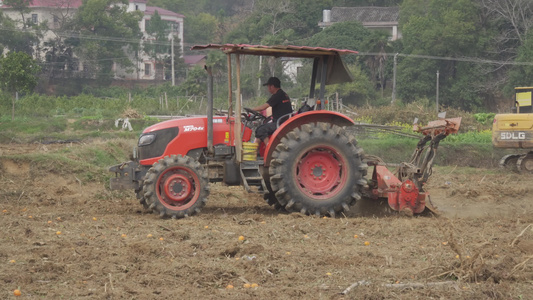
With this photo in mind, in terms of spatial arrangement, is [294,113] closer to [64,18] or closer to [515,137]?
[515,137]

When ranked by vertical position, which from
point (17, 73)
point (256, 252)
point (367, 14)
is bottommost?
point (256, 252)

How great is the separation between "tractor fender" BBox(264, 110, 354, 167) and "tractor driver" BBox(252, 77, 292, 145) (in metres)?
0.20

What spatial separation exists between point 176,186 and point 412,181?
340 cm

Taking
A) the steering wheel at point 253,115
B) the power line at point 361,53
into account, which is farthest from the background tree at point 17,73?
the power line at point 361,53

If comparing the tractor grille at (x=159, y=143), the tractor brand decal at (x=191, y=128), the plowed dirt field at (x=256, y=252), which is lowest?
the plowed dirt field at (x=256, y=252)

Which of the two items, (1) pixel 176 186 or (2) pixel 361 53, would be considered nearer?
(1) pixel 176 186

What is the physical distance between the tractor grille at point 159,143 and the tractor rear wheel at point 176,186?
1.46 ft

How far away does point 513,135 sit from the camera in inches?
736

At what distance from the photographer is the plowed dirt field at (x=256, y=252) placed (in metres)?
6.21

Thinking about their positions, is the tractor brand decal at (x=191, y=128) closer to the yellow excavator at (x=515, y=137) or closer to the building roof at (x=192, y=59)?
the yellow excavator at (x=515, y=137)

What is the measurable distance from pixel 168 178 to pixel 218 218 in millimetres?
905

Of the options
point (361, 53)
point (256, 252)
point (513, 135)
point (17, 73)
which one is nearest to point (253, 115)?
point (256, 252)

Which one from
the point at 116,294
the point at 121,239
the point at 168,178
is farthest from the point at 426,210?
the point at 116,294

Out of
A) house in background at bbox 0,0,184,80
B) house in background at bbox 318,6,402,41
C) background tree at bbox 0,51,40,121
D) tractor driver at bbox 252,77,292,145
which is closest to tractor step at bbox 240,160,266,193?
tractor driver at bbox 252,77,292,145
